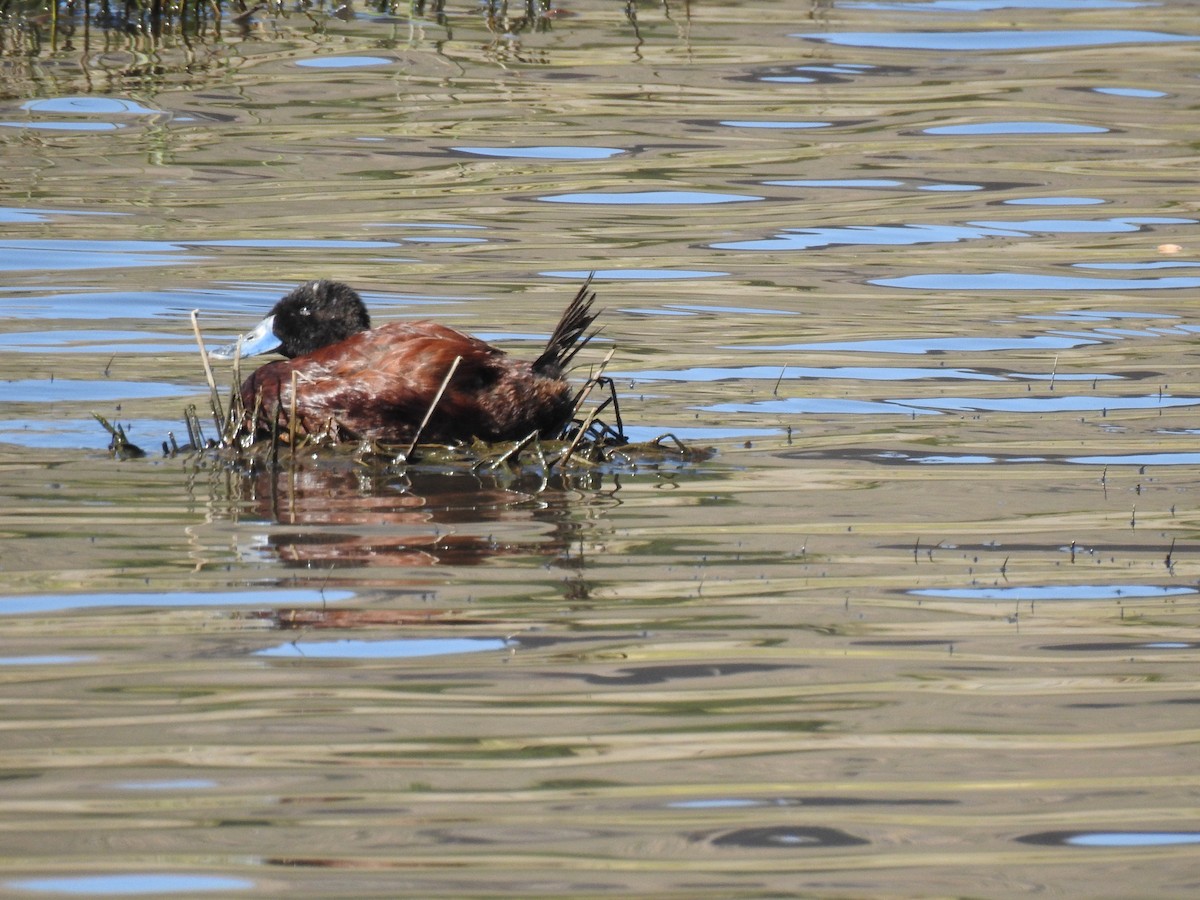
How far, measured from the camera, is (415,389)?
7.35 metres

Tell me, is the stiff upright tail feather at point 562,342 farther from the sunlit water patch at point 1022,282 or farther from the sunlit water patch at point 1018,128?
the sunlit water patch at point 1018,128

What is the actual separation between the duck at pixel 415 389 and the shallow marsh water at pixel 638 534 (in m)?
0.27

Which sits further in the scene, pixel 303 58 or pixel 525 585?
pixel 303 58

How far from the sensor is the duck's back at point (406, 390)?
7.36 metres

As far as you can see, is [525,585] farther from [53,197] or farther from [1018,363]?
[53,197]

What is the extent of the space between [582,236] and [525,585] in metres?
6.69

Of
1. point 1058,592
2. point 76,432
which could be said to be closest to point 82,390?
point 76,432

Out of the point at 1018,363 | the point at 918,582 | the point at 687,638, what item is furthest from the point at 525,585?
the point at 1018,363

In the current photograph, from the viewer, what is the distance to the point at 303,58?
16.9 m

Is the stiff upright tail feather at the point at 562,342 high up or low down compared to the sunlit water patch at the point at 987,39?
down

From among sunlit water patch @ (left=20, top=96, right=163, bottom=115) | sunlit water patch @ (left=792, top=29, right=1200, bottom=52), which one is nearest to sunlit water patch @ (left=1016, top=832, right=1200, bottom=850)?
sunlit water patch @ (left=20, top=96, right=163, bottom=115)

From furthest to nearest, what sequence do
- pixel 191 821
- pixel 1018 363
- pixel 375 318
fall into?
pixel 375 318
pixel 1018 363
pixel 191 821

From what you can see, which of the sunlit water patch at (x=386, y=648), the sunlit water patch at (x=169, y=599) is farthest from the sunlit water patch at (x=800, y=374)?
the sunlit water patch at (x=386, y=648)

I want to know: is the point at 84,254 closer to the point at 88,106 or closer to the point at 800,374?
the point at 88,106
